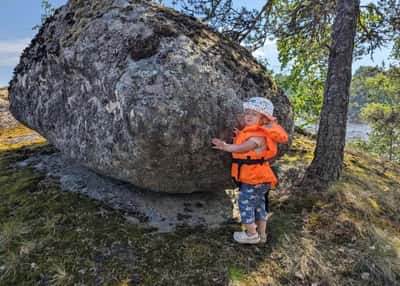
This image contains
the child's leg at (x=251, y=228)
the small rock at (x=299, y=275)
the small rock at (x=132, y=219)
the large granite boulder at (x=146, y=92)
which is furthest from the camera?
the small rock at (x=132, y=219)

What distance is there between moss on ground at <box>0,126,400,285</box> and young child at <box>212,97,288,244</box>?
0.38 m

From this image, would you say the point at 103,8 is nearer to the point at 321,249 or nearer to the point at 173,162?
the point at 173,162

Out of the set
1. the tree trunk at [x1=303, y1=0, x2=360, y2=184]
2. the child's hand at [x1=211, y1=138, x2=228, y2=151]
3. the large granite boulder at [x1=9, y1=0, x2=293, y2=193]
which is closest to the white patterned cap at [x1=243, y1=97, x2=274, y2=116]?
the large granite boulder at [x1=9, y1=0, x2=293, y2=193]

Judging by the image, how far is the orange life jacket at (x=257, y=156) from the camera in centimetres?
365

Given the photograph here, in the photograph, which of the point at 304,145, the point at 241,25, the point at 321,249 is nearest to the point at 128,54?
the point at 321,249

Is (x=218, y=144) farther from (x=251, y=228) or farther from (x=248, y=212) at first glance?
(x=251, y=228)

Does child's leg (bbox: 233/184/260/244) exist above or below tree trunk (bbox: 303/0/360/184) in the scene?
below

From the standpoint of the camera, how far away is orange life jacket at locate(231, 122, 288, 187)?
3.65 metres

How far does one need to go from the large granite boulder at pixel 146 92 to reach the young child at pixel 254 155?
35 cm

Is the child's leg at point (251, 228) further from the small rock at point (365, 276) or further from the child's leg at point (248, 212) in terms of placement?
the small rock at point (365, 276)

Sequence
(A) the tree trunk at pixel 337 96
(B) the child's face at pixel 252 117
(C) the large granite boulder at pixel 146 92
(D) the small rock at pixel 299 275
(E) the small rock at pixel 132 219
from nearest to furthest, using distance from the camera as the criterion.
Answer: (D) the small rock at pixel 299 275, (C) the large granite boulder at pixel 146 92, (B) the child's face at pixel 252 117, (E) the small rock at pixel 132 219, (A) the tree trunk at pixel 337 96

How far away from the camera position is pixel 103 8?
4.51m

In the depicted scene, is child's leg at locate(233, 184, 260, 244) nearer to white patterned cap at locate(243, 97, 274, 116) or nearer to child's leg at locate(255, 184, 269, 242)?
child's leg at locate(255, 184, 269, 242)

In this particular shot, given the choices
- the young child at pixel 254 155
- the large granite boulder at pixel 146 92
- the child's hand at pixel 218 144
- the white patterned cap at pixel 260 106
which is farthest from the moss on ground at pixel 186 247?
the white patterned cap at pixel 260 106
